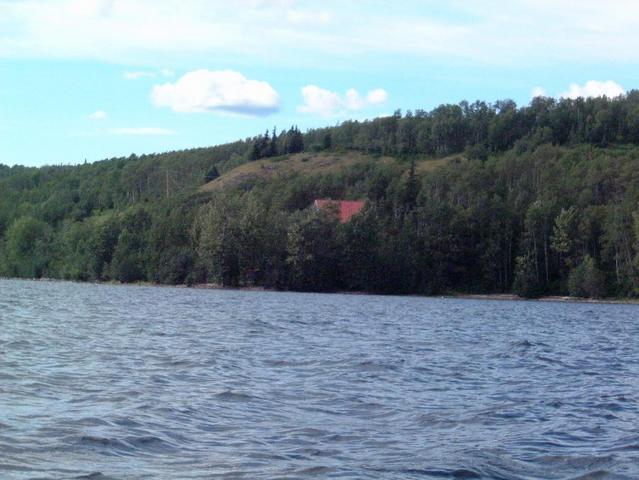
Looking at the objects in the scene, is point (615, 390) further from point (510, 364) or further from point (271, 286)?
point (271, 286)

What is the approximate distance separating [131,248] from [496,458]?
401 feet

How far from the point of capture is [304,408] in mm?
16812

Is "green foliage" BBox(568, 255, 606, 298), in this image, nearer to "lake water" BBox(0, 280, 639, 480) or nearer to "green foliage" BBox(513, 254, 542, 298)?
"green foliage" BBox(513, 254, 542, 298)

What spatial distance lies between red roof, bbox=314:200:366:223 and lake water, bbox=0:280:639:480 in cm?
8733

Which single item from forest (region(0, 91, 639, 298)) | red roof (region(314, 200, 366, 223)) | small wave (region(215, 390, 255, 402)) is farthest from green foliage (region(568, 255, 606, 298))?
small wave (region(215, 390, 255, 402))

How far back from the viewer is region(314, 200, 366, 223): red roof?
120 metres

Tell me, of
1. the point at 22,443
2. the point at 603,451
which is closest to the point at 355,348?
the point at 603,451

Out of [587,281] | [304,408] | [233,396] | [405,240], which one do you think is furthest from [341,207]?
[304,408]

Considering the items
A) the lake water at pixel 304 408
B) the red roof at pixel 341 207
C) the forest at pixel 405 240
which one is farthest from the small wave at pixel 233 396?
the red roof at pixel 341 207

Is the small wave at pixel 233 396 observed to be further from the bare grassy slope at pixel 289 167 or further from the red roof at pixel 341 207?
the bare grassy slope at pixel 289 167

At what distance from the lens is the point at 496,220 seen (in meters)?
120

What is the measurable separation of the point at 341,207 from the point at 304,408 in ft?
378

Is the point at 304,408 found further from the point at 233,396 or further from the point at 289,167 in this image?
the point at 289,167

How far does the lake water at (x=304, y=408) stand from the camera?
12367 millimetres
